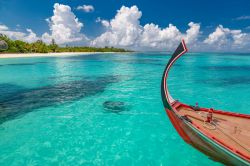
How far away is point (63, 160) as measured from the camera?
8.26 metres

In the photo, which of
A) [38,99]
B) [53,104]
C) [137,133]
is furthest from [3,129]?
[137,133]

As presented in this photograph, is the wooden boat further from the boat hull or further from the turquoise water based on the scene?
the turquoise water

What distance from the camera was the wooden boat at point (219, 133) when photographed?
6.57 meters

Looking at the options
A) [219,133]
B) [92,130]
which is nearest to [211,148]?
[219,133]

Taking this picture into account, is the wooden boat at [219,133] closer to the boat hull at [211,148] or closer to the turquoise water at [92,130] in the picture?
the boat hull at [211,148]

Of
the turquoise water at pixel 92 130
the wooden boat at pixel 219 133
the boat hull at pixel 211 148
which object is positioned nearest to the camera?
the boat hull at pixel 211 148

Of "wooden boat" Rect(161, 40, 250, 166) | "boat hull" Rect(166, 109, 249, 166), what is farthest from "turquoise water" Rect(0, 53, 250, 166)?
"wooden boat" Rect(161, 40, 250, 166)

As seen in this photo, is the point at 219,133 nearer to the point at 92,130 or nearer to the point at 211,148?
the point at 211,148

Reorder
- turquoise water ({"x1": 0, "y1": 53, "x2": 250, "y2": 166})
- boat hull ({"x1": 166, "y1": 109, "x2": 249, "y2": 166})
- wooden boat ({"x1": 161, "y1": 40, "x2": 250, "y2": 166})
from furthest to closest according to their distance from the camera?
turquoise water ({"x1": 0, "y1": 53, "x2": 250, "y2": 166})
wooden boat ({"x1": 161, "y1": 40, "x2": 250, "y2": 166})
boat hull ({"x1": 166, "y1": 109, "x2": 249, "y2": 166})

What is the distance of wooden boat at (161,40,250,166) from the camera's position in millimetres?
6566

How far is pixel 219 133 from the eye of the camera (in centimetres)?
789

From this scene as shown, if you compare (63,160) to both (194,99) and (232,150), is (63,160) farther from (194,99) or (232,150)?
(194,99)

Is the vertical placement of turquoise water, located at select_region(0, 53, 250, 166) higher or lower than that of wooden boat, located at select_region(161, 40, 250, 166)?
lower

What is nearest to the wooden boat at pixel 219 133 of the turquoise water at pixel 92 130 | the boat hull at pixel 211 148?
the boat hull at pixel 211 148
